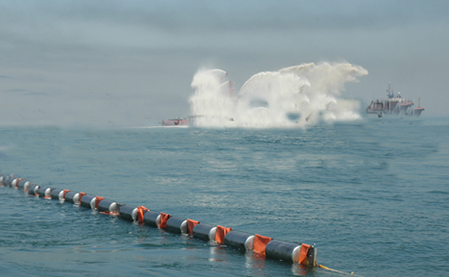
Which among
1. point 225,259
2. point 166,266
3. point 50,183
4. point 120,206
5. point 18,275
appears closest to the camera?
point 18,275

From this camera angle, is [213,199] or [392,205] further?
[213,199]

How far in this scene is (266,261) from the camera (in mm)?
23594

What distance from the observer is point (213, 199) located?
137 feet

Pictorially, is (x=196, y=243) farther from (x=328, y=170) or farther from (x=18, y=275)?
(x=328, y=170)

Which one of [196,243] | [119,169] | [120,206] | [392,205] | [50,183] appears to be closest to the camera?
[196,243]

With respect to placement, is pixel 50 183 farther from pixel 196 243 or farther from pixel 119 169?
pixel 196 243

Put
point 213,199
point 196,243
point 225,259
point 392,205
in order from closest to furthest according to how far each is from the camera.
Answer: point 225,259 < point 196,243 < point 392,205 < point 213,199

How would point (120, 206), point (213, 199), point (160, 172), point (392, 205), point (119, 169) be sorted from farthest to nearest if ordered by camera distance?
point (119, 169) → point (160, 172) → point (213, 199) → point (392, 205) → point (120, 206)

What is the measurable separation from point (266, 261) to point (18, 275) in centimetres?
→ 1213

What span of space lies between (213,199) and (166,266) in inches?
774

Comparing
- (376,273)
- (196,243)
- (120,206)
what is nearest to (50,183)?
(120,206)

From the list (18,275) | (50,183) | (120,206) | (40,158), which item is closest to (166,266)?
(18,275)

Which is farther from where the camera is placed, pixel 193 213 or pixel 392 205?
pixel 392 205

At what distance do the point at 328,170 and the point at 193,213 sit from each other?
3423 cm
